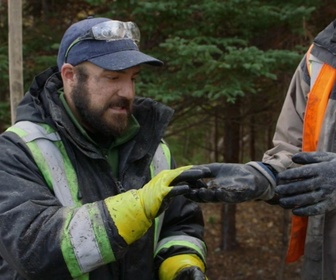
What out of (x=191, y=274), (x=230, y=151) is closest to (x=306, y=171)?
(x=191, y=274)

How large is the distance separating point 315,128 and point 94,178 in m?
1.28

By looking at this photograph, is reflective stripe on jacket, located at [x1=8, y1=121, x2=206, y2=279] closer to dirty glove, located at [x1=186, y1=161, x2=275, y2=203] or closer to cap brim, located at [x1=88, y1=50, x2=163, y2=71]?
dirty glove, located at [x1=186, y1=161, x2=275, y2=203]

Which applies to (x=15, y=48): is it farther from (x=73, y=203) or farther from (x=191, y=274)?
(x=191, y=274)

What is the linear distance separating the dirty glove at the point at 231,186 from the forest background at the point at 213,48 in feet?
6.89

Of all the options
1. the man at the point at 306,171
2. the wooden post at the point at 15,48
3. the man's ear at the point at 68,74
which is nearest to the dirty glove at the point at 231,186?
the man at the point at 306,171

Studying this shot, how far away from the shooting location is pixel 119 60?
279cm

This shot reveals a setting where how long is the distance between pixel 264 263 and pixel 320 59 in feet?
17.8

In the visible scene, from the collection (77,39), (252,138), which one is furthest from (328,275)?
(252,138)

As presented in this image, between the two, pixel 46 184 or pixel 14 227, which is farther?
pixel 46 184

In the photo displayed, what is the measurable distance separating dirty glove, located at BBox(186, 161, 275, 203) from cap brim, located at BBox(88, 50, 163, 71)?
2.16 feet

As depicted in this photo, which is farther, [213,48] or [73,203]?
[213,48]

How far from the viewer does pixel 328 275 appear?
3.02m

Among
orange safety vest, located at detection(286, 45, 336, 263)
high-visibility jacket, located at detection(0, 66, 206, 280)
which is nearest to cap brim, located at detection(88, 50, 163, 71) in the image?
high-visibility jacket, located at detection(0, 66, 206, 280)

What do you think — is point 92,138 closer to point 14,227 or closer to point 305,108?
point 14,227
